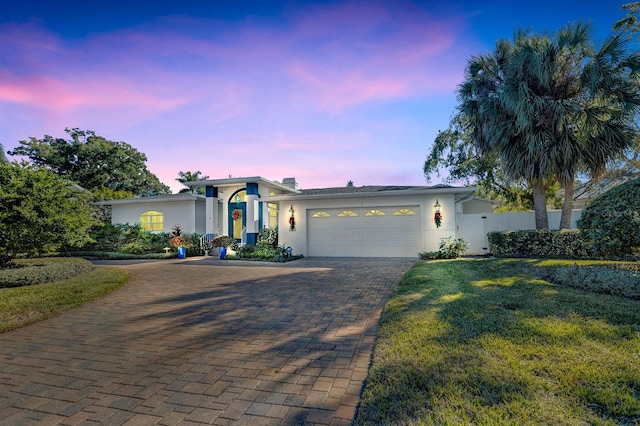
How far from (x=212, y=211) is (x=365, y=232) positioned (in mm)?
8624

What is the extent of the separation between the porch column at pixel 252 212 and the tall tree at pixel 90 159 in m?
20.3

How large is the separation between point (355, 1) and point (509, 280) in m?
7.50

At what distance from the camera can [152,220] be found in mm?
18750

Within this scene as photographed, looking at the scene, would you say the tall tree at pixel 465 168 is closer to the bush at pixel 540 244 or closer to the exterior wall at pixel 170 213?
the bush at pixel 540 244

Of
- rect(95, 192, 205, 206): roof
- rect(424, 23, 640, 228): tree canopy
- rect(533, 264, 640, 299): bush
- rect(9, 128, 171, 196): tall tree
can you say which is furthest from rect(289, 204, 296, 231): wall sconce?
rect(9, 128, 171, 196): tall tree

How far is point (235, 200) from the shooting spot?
17234mm

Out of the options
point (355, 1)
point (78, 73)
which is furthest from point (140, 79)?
point (355, 1)

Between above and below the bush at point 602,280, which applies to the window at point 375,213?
above

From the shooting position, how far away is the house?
12844mm

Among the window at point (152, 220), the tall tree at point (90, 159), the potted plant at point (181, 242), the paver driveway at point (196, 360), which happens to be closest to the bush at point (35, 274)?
the paver driveway at point (196, 360)

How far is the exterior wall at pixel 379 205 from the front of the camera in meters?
12.7

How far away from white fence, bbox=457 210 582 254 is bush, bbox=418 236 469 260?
167 centimetres

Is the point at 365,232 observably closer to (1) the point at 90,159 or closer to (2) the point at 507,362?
(2) the point at 507,362

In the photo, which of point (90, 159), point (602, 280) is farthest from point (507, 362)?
point (90, 159)
